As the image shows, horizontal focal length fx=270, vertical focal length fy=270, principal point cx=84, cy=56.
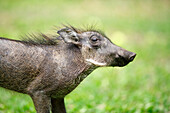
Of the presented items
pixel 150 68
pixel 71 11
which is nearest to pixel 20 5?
pixel 71 11

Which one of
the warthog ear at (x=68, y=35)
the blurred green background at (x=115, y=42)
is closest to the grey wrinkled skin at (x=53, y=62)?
the warthog ear at (x=68, y=35)

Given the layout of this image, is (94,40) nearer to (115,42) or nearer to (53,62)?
(53,62)

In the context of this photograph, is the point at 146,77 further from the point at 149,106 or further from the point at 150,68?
the point at 149,106

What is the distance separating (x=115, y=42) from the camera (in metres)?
10.7

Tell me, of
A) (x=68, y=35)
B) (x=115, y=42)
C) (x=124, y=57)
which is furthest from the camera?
(x=115, y=42)

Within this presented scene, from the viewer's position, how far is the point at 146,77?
7855 mm

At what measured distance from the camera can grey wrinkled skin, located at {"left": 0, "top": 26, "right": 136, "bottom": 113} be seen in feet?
12.0

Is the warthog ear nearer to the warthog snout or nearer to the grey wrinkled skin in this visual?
the grey wrinkled skin

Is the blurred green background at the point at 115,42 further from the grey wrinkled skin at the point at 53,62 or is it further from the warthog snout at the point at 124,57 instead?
the warthog snout at the point at 124,57

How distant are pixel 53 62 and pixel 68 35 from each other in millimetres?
446

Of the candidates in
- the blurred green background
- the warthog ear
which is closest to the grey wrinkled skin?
the warthog ear

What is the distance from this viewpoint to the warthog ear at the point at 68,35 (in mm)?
3859

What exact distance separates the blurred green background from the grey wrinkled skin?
458mm

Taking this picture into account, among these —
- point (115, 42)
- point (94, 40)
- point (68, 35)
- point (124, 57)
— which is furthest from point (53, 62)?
point (115, 42)
